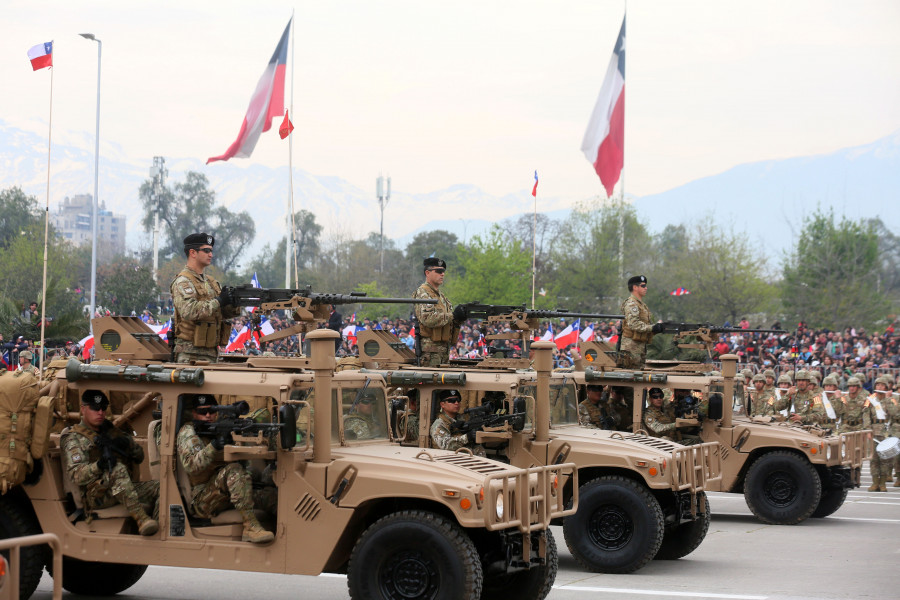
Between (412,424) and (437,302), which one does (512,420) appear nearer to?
(412,424)

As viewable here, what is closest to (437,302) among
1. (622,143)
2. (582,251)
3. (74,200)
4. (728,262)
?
(622,143)

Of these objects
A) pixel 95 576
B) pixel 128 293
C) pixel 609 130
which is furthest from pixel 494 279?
pixel 95 576

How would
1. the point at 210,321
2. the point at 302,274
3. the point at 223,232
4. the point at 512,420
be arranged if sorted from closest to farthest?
the point at 210,321
the point at 512,420
the point at 302,274
the point at 223,232

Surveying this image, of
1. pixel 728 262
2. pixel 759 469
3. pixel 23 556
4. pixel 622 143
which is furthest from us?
pixel 728 262

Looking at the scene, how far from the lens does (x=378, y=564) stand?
7809 mm

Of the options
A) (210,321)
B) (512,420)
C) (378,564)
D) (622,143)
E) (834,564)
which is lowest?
(834,564)

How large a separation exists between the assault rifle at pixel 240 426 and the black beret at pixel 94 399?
78 cm

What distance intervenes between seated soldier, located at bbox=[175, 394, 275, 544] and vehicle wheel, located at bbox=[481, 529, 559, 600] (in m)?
1.71

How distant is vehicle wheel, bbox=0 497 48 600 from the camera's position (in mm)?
8352

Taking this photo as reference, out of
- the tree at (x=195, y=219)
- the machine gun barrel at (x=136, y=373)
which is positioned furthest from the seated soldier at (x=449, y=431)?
the tree at (x=195, y=219)

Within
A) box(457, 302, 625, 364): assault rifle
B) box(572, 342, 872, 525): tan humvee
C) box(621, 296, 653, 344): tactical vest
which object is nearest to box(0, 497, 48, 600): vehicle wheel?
box(457, 302, 625, 364): assault rifle

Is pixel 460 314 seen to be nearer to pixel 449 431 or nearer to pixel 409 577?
pixel 449 431

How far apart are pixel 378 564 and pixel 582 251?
4761 cm

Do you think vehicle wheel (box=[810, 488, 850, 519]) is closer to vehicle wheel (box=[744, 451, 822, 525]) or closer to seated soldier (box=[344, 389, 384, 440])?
vehicle wheel (box=[744, 451, 822, 525])
